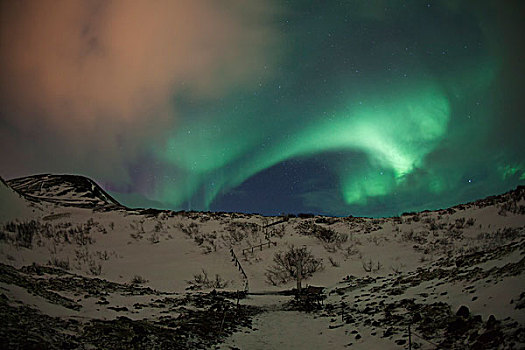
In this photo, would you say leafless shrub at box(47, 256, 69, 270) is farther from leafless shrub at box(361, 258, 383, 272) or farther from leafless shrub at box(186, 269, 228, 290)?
leafless shrub at box(361, 258, 383, 272)

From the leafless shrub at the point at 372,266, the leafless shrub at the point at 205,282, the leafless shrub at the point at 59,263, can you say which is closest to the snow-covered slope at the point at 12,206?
the leafless shrub at the point at 59,263

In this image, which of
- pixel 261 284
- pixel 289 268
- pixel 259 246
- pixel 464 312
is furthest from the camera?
pixel 259 246

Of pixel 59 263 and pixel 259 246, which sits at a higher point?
pixel 259 246

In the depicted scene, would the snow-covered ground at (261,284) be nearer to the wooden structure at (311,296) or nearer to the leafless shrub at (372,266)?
the leafless shrub at (372,266)

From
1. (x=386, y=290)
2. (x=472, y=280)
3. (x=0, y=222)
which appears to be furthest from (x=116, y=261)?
(x=472, y=280)

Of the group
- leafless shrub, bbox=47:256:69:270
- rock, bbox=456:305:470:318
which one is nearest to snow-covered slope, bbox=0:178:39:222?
leafless shrub, bbox=47:256:69:270

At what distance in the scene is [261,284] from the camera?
58.4ft

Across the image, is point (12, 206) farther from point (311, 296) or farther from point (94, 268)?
point (311, 296)

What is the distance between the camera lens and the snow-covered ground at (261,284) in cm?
648

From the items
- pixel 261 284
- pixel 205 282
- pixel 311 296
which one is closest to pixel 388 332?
pixel 311 296

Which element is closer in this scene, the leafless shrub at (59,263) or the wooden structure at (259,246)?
the leafless shrub at (59,263)

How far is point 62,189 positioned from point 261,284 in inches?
2335

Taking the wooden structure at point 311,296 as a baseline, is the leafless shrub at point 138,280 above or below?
above

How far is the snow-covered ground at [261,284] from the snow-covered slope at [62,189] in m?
27.5
